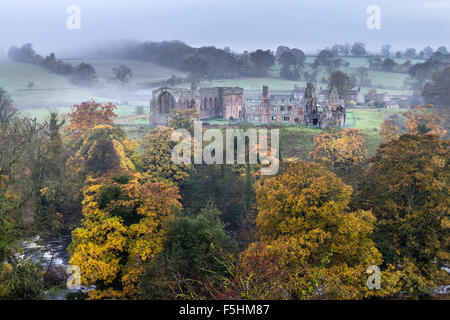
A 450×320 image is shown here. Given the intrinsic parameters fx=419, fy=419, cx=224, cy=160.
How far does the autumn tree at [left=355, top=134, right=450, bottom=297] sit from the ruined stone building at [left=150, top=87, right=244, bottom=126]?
49.1 metres

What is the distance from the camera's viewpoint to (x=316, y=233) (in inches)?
941

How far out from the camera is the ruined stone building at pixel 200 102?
7694 centimetres

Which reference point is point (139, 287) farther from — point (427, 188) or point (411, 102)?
point (411, 102)

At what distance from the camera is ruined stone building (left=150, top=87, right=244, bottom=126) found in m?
76.9

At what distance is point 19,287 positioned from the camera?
71.5ft

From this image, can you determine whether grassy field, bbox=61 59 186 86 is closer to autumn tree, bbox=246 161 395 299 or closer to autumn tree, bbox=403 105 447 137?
autumn tree, bbox=403 105 447 137

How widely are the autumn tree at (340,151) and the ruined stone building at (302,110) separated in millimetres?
17922

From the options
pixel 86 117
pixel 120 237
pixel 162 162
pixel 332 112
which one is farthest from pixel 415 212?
pixel 332 112

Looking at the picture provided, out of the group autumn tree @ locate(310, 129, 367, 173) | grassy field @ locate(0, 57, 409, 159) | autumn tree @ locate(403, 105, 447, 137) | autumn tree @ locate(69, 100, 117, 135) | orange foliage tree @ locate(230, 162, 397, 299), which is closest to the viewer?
orange foliage tree @ locate(230, 162, 397, 299)

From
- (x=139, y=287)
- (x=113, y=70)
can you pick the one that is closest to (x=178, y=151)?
(x=139, y=287)

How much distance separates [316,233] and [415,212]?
23.1 feet

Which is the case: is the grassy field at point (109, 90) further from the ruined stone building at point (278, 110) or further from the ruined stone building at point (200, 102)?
the ruined stone building at point (278, 110)

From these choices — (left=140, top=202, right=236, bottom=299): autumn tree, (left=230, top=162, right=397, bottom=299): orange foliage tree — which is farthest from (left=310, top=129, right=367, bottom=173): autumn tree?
(left=140, top=202, right=236, bottom=299): autumn tree

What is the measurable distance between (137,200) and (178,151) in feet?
61.9
